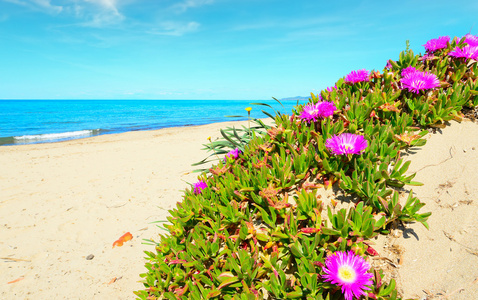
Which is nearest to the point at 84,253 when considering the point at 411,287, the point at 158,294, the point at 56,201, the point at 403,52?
the point at 56,201

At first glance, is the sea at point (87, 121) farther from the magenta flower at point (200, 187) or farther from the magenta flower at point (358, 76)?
the magenta flower at point (200, 187)

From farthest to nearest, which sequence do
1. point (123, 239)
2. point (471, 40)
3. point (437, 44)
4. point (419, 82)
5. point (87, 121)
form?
point (87, 121) → point (123, 239) → point (437, 44) → point (471, 40) → point (419, 82)

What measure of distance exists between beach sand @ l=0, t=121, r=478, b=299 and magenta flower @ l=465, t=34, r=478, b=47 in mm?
751

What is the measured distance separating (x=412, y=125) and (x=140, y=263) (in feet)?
10.5

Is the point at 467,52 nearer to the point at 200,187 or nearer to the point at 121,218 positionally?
the point at 200,187

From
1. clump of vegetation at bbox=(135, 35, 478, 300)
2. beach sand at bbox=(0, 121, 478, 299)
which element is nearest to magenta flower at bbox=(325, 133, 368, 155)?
clump of vegetation at bbox=(135, 35, 478, 300)

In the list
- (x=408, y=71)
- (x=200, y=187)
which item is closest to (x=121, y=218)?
(x=200, y=187)

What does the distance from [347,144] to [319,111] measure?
36 cm

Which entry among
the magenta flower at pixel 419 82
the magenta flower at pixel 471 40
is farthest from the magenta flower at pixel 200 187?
the magenta flower at pixel 471 40

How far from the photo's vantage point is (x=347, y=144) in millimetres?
1438

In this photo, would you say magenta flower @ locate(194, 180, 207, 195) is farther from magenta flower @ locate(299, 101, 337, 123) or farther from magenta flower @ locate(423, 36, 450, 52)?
magenta flower @ locate(423, 36, 450, 52)

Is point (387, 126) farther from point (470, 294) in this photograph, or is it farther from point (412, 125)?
point (470, 294)

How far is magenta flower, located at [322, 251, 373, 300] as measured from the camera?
976 millimetres

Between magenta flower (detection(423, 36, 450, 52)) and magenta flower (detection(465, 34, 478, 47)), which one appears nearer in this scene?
magenta flower (detection(465, 34, 478, 47))
